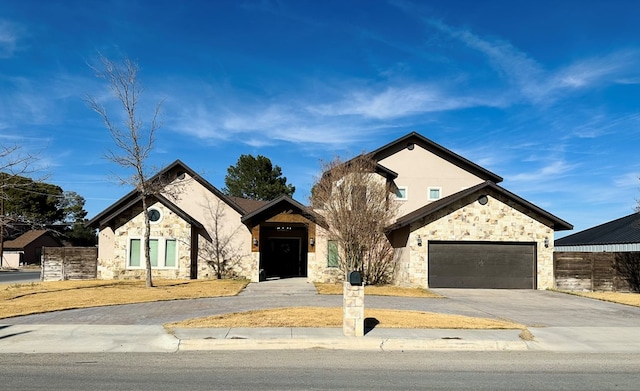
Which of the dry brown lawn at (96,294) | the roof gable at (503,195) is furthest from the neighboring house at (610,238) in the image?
the dry brown lawn at (96,294)

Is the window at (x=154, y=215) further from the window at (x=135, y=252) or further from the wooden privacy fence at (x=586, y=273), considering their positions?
the wooden privacy fence at (x=586, y=273)

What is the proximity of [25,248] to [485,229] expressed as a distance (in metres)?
53.9

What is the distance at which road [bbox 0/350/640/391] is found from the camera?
7438 mm

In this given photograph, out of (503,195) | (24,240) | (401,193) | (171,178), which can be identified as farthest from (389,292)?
(24,240)

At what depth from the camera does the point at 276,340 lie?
10.6m

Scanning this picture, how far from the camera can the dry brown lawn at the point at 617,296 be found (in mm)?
19406

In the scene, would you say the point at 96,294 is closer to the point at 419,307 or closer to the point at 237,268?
the point at 237,268

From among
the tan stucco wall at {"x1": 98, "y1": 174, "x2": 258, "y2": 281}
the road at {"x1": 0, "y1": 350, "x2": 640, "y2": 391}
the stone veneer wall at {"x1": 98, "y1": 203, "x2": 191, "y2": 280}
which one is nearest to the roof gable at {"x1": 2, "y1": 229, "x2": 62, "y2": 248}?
the tan stucco wall at {"x1": 98, "y1": 174, "x2": 258, "y2": 281}

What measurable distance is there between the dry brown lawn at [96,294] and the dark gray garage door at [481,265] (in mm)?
9077

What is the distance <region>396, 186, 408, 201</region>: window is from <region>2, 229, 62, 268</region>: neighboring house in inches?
1814

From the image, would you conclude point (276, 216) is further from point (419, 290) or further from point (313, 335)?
point (313, 335)

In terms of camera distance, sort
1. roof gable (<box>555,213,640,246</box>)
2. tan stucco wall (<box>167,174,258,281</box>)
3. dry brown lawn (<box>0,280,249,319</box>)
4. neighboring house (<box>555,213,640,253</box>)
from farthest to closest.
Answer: roof gable (<box>555,213,640,246</box>), neighboring house (<box>555,213,640,253</box>), tan stucco wall (<box>167,174,258,281</box>), dry brown lawn (<box>0,280,249,319</box>)

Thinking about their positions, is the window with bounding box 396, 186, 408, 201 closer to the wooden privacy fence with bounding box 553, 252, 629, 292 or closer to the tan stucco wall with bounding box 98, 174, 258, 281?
the wooden privacy fence with bounding box 553, 252, 629, 292

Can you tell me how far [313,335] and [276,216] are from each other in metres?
15.7
